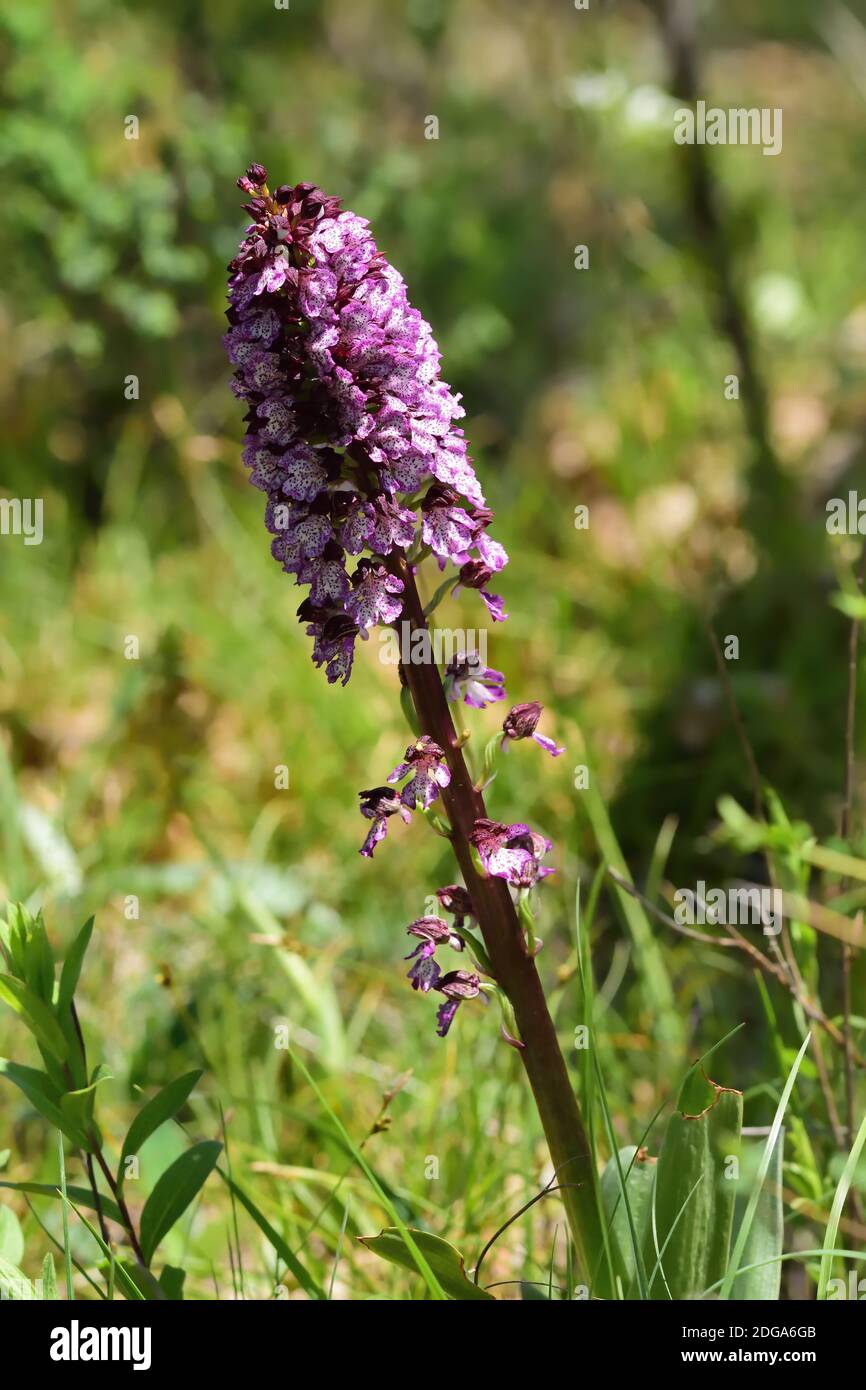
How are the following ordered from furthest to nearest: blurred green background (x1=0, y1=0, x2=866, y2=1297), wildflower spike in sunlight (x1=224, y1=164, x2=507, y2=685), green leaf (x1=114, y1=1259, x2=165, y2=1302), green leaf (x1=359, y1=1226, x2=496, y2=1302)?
blurred green background (x1=0, y1=0, x2=866, y2=1297), green leaf (x1=114, y1=1259, x2=165, y2=1302), green leaf (x1=359, y1=1226, x2=496, y2=1302), wildflower spike in sunlight (x1=224, y1=164, x2=507, y2=685)

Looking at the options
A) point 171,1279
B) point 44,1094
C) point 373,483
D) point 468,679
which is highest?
point 373,483

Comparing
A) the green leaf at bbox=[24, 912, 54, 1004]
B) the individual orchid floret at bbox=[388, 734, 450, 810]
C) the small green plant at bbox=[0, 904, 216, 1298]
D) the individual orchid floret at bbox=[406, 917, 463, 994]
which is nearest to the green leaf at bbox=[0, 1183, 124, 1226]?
the small green plant at bbox=[0, 904, 216, 1298]

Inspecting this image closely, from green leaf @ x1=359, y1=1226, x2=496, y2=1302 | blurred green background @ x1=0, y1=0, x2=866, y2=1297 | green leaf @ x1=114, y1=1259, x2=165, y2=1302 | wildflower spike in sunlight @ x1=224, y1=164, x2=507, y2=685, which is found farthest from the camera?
blurred green background @ x1=0, y1=0, x2=866, y2=1297

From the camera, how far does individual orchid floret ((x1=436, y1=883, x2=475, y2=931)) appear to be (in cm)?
136

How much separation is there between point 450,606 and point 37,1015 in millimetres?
2417

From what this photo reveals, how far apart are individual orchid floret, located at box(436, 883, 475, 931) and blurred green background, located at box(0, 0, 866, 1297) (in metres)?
0.64

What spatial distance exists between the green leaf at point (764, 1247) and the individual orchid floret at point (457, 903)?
0.45m

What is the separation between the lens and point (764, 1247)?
1455 millimetres

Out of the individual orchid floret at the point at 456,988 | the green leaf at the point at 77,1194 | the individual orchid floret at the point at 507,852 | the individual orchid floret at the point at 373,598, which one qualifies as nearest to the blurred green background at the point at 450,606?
the green leaf at the point at 77,1194

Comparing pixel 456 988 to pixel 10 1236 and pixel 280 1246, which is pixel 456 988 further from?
pixel 10 1236

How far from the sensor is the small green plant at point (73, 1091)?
141cm

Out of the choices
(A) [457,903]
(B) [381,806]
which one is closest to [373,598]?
(B) [381,806]

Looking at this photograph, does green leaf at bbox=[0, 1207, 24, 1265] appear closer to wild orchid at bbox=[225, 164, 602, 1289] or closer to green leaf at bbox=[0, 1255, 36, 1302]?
green leaf at bbox=[0, 1255, 36, 1302]
